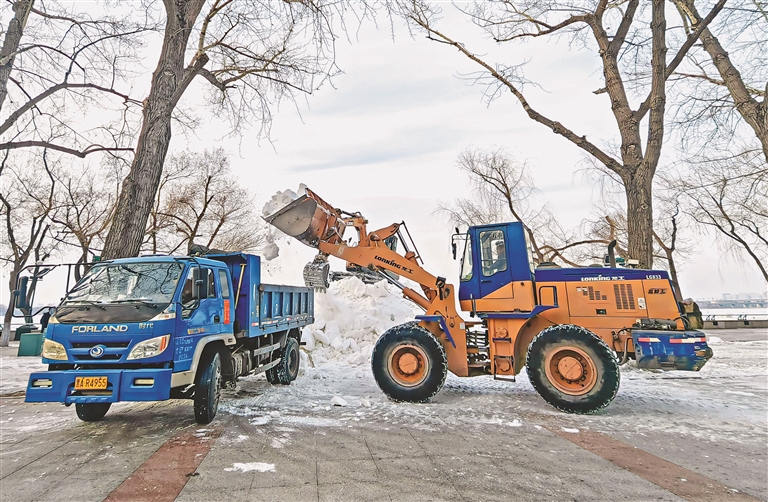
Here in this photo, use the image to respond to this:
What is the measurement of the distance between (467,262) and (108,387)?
20.0ft

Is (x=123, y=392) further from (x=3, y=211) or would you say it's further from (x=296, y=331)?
(x=3, y=211)

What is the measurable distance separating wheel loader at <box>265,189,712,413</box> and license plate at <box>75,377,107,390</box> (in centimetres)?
383

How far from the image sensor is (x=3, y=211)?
2178cm

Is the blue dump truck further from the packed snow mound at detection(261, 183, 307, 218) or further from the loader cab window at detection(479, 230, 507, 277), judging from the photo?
the loader cab window at detection(479, 230, 507, 277)

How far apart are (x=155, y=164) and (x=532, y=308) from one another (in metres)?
7.88

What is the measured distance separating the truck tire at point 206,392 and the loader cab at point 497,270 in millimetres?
4545

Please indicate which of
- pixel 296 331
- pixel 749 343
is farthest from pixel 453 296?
pixel 749 343

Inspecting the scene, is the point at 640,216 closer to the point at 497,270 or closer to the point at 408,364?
the point at 497,270

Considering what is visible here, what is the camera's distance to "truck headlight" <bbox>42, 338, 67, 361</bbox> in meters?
5.20

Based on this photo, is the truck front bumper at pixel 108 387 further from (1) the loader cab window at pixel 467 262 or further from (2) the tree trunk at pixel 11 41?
(2) the tree trunk at pixel 11 41

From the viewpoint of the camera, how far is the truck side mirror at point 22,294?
228 inches

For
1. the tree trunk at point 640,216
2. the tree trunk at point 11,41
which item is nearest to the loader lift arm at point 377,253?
the tree trunk at point 640,216

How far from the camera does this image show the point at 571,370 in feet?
21.9

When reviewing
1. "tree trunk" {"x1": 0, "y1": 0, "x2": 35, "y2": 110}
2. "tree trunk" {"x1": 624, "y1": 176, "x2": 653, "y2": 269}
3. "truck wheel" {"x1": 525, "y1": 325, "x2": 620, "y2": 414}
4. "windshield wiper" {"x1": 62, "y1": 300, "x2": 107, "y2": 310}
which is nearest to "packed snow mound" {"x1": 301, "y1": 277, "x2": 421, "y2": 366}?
"truck wheel" {"x1": 525, "y1": 325, "x2": 620, "y2": 414}
